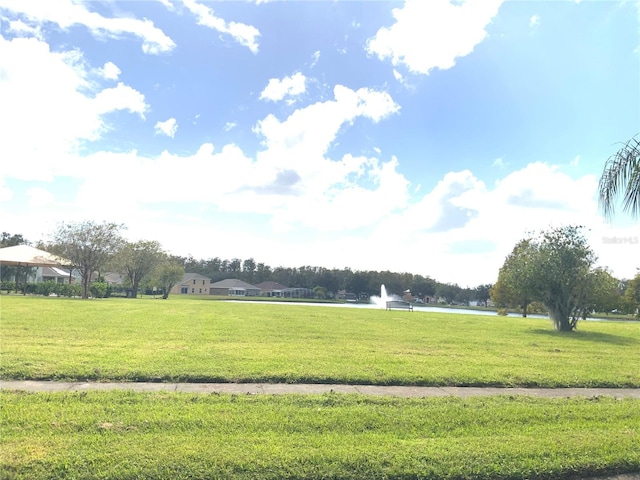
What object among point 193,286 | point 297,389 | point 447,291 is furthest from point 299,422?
point 447,291

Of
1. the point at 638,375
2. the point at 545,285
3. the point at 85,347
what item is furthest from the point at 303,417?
the point at 545,285

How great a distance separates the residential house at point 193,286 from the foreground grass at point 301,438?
101 meters

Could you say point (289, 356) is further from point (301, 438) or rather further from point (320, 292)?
point (320, 292)

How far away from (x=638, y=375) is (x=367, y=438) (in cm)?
717

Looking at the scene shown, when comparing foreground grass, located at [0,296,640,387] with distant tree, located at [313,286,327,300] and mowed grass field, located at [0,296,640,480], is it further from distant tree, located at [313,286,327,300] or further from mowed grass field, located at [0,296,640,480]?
distant tree, located at [313,286,327,300]

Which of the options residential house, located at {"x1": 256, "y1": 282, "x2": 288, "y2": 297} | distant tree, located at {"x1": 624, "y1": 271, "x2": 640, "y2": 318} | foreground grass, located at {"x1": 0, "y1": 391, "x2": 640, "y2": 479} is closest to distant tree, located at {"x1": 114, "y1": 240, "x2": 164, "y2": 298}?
foreground grass, located at {"x1": 0, "y1": 391, "x2": 640, "y2": 479}

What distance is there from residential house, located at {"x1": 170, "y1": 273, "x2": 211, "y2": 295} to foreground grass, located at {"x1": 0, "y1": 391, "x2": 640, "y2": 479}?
332 ft

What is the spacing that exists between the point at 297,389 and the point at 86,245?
36.5 metres

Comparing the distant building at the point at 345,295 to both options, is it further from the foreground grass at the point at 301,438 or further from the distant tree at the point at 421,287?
the foreground grass at the point at 301,438

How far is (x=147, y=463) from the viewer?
376 cm

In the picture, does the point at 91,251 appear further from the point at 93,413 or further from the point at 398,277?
the point at 398,277

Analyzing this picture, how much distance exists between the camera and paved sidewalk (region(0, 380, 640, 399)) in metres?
6.25

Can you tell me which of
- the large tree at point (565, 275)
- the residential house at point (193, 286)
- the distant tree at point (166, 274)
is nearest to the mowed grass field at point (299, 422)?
the large tree at point (565, 275)

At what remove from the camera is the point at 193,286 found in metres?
103
